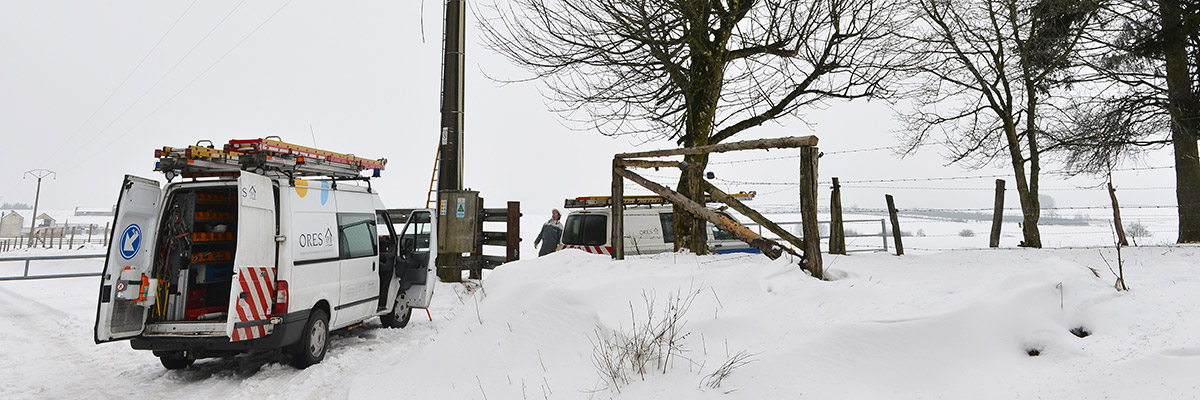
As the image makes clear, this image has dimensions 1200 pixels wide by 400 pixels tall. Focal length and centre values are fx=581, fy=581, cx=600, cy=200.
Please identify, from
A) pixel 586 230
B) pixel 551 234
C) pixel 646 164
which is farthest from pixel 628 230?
pixel 646 164

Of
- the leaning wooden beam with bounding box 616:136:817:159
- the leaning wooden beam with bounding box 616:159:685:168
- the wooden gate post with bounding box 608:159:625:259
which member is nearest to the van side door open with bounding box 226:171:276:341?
the wooden gate post with bounding box 608:159:625:259

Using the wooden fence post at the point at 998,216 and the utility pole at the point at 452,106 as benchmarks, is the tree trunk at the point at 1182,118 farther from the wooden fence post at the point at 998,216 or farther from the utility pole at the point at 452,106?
the utility pole at the point at 452,106

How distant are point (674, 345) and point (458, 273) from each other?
921cm

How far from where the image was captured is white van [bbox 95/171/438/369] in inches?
218

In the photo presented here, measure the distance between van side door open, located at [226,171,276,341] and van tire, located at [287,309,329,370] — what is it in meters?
0.47

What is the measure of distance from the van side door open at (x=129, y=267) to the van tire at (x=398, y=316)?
9.56 feet

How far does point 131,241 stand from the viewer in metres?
5.82

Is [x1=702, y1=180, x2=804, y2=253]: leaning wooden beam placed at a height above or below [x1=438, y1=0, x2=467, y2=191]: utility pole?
below

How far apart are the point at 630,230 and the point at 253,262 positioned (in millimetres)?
6721

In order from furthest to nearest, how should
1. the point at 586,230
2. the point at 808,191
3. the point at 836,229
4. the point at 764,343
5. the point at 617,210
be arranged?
the point at 586,230 < the point at 617,210 < the point at 836,229 < the point at 808,191 < the point at 764,343

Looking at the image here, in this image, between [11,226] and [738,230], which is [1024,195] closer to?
[738,230]


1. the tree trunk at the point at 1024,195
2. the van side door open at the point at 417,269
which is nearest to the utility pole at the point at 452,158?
the van side door open at the point at 417,269

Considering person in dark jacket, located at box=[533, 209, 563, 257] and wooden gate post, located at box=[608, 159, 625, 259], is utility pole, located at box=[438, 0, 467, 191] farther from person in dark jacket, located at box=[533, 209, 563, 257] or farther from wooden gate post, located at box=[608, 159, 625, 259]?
wooden gate post, located at box=[608, 159, 625, 259]

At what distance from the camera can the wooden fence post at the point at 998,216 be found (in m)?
10.9
